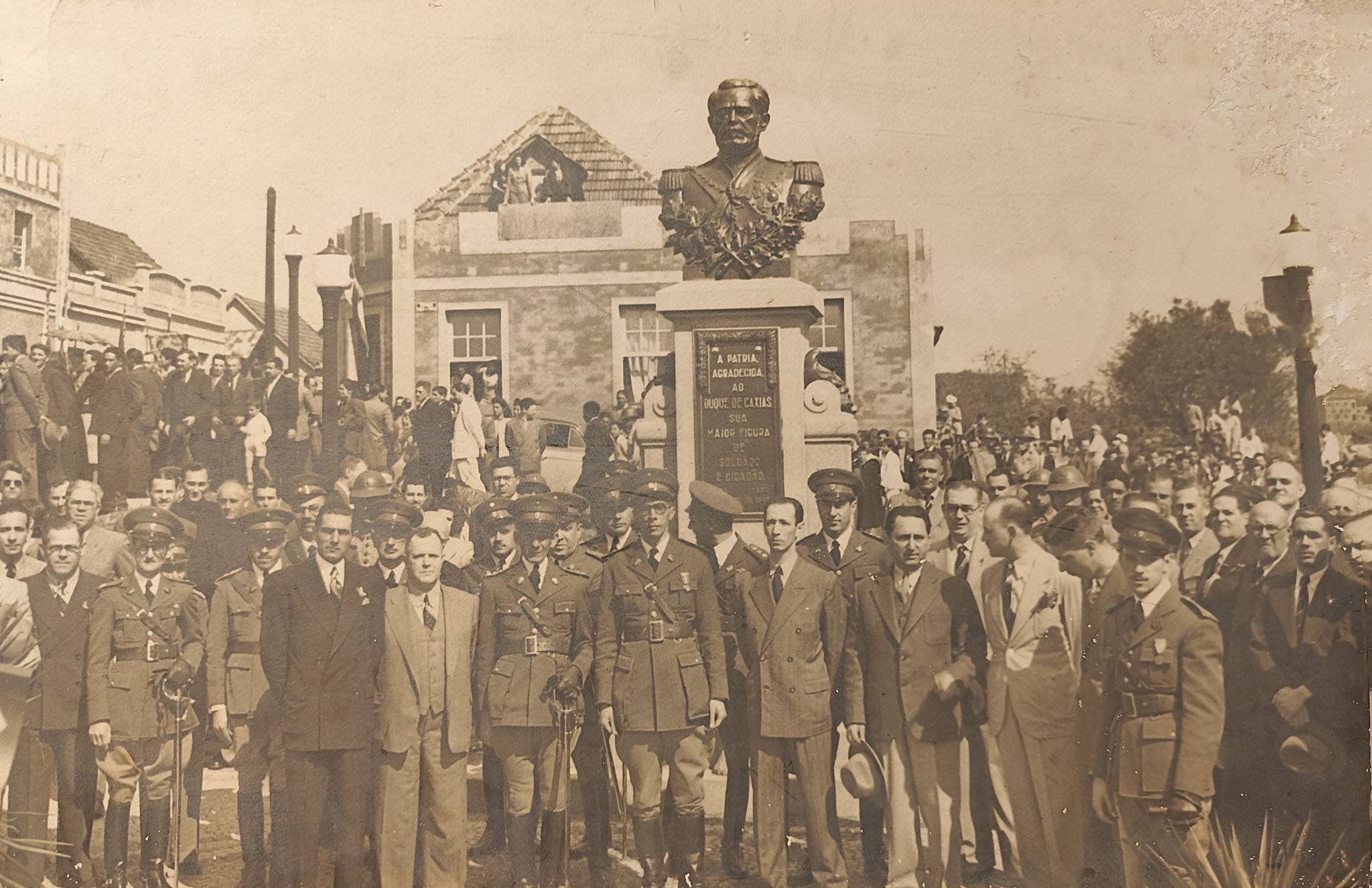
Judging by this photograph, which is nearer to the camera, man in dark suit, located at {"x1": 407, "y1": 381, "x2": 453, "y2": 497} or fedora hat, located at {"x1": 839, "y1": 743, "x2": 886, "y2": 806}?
fedora hat, located at {"x1": 839, "y1": 743, "x2": 886, "y2": 806}

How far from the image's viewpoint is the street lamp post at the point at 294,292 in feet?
17.9

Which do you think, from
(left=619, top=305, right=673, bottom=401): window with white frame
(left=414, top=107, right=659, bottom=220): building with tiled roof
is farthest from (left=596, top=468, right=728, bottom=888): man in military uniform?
(left=414, top=107, right=659, bottom=220): building with tiled roof

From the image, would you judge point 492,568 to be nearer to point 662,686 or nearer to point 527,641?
point 527,641

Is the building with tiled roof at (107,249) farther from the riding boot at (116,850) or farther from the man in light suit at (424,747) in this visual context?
the riding boot at (116,850)

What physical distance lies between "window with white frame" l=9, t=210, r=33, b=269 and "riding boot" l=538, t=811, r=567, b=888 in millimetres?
3526

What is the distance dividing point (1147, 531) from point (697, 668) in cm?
205

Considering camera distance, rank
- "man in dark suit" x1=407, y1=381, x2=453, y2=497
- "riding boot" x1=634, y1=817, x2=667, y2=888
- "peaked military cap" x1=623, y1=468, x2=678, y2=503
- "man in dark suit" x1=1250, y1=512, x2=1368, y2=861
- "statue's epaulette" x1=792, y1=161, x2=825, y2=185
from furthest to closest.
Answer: "statue's epaulette" x1=792, y1=161, x2=825, y2=185
"man in dark suit" x1=407, y1=381, x2=453, y2=497
"peaked military cap" x1=623, y1=468, x2=678, y2=503
"man in dark suit" x1=1250, y1=512, x2=1368, y2=861
"riding boot" x1=634, y1=817, x2=667, y2=888

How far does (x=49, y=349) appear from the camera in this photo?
545 cm

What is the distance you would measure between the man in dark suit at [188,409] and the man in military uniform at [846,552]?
278cm

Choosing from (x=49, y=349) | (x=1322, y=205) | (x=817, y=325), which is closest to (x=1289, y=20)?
(x=1322, y=205)

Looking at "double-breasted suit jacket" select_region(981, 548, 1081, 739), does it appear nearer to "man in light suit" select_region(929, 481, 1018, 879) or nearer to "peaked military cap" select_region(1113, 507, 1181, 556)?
"man in light suit" select_region(929, 481, 1018, 879)

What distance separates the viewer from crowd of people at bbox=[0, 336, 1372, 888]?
491cm

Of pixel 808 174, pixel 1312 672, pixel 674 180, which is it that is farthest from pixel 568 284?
pixel 1312 672

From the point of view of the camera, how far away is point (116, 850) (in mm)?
4980
